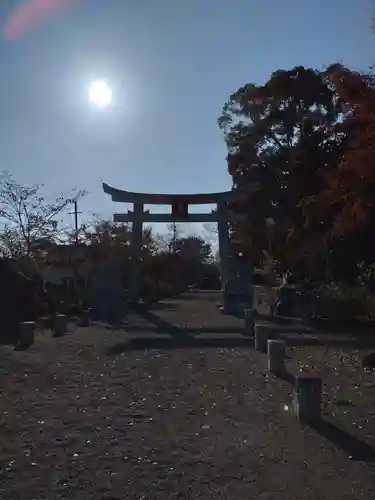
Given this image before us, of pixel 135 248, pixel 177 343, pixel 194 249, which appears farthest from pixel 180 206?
pixel 194 249

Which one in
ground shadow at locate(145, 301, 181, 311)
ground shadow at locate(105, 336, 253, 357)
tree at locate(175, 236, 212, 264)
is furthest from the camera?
tree at locate(175, 236, 212, 264)

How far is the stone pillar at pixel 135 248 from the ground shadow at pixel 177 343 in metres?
14.2

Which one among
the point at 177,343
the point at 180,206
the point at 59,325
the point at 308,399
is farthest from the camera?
the point at 180,206

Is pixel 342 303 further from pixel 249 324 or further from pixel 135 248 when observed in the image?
pixel 135 248

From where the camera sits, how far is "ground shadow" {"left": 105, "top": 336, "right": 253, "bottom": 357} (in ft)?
52.1

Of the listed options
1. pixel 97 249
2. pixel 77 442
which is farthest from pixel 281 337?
pixel 97 249

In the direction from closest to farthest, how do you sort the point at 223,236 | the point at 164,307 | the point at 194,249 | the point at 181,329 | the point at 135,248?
Result: the point at 181,329 < the point at 223,236 < the point at 135,248 < the point at 164,307 < the point at 194,249

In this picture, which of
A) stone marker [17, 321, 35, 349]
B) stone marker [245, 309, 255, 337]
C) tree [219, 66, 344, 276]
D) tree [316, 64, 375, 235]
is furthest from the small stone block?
tree [219, 66, 344, 276]

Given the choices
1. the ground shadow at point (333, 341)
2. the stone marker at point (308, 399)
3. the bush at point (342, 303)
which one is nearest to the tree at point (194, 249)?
the bush at point (342, 303)

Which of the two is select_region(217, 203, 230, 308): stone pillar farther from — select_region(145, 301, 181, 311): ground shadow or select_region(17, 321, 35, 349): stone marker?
select_region(17, 321, 35, 349): stone marker

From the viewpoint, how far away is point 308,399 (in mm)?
7633

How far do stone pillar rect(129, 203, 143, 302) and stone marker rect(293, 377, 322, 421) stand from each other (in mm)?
23928

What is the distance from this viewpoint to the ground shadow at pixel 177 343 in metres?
15.9

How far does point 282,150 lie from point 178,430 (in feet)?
84.7
